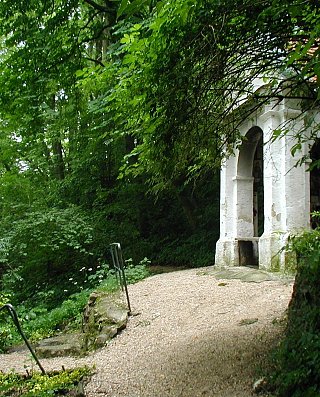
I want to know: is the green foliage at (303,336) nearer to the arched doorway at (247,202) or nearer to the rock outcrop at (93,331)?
the rock outcrop at (93,331)

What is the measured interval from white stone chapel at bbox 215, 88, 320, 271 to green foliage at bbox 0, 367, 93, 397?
3.69 m

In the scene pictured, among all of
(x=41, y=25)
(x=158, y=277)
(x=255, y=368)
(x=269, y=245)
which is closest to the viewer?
(x=255, y=368)

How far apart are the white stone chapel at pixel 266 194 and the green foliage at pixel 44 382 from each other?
145 inches

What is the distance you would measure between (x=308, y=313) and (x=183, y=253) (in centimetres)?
1020

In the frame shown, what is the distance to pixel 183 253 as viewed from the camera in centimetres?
1416

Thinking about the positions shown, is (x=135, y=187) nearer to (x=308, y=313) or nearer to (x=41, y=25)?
(x=41, y=25)

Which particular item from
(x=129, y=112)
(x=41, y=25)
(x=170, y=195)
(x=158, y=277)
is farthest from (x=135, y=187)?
(x=129, y=112)

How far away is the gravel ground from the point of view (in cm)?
456

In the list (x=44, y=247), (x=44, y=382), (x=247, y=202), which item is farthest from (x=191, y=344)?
(x=44, y=247)

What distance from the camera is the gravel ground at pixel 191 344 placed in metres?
4.56

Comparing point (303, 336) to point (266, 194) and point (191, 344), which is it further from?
point (266, 194)

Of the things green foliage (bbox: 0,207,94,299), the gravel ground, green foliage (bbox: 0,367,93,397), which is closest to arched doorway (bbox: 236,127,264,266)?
the gravel ground

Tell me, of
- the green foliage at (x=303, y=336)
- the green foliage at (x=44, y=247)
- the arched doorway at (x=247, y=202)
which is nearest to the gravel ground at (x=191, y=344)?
the green foliage at (x=303, y=336)

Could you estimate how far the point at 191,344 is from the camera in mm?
5766
